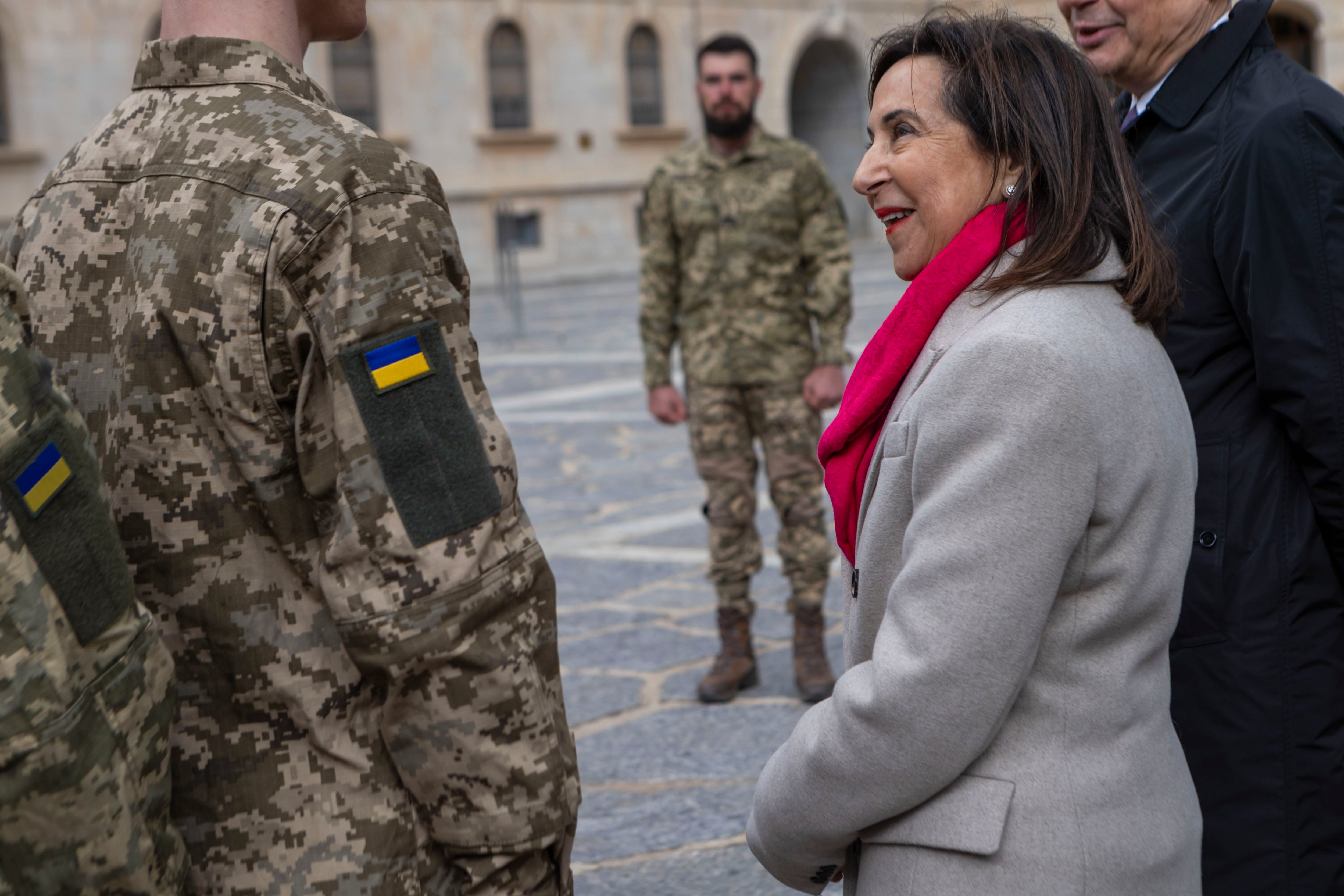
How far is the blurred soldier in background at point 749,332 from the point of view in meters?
4.40

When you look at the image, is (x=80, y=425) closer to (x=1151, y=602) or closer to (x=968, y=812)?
(x=968, y=812)

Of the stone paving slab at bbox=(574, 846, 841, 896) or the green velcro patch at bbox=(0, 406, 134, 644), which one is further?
the stone paving slab at bbox=(574, 846, 841, 896)

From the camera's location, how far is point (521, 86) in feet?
78.6

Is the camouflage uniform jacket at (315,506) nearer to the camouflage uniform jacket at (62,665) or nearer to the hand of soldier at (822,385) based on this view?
the camouflage uniform jacket at (62,665)

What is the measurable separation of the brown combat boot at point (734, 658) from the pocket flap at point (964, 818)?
114 inches

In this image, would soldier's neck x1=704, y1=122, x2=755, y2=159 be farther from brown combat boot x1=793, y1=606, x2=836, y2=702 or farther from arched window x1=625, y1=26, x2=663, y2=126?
arched window x1=625, y1=26, x2=663, y2=126

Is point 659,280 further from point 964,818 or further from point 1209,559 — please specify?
point 964,818

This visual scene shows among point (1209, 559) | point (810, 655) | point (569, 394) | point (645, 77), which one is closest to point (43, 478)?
point (1209, 559)

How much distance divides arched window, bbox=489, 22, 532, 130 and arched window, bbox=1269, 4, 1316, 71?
43.6ft

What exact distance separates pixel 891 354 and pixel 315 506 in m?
0.65

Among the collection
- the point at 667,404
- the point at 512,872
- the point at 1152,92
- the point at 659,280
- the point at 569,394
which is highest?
the point at 1152,92

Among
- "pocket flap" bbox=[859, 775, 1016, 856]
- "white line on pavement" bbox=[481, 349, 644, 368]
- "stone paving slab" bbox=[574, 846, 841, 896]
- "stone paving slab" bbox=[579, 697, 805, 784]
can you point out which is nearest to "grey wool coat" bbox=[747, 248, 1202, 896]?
"pocket flap" bbox=[859, 775, 1016, 856]

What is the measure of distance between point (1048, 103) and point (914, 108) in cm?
15

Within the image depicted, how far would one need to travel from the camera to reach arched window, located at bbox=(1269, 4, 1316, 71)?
25.5 meters
